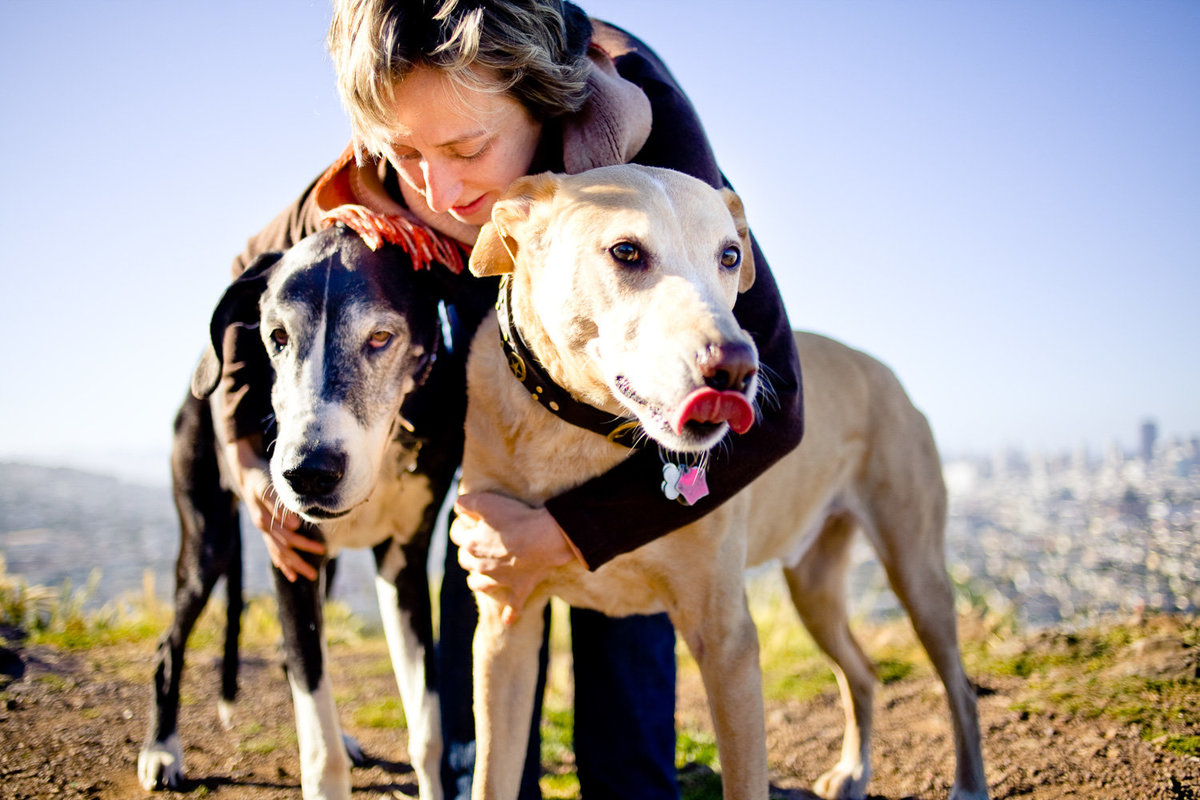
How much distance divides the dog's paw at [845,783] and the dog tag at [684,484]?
1670 mm

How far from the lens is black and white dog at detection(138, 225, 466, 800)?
183 cm

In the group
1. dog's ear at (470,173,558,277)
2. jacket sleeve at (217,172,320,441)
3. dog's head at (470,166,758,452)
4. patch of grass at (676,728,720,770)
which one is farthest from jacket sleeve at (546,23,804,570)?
patch of grass at (676,728,720,770)

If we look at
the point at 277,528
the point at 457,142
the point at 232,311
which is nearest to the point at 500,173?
the point at 457,142

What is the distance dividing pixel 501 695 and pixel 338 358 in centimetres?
97

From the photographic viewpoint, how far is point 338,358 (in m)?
1.90

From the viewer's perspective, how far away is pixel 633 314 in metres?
1.56

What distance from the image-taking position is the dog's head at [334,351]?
1.77 m

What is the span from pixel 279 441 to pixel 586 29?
1.49 m

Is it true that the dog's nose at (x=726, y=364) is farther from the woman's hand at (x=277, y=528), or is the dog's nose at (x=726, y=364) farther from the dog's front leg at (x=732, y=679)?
the woman's hand at (x=277, y=528)

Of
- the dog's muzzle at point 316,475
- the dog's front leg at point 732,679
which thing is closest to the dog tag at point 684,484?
the dog's front leg at point 732,679

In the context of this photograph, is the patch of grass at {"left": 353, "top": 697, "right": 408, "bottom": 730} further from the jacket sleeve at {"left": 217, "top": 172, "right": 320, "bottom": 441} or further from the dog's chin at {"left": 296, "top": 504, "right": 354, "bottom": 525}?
the dog's chin at {"left": 296, "top": 504, "right": 354, "bottom": 525}

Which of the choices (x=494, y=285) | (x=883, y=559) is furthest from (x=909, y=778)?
(x=494, y=285)

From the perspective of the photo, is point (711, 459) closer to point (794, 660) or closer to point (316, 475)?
point (316, 475)

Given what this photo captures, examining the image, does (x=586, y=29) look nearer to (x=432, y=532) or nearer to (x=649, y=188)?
(x=649, y=188)
